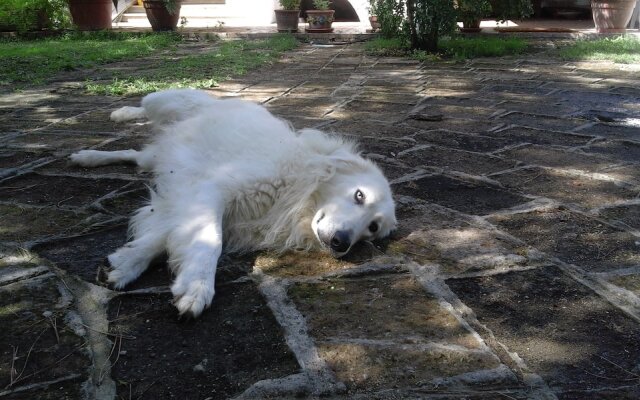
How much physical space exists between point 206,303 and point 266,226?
0.79m

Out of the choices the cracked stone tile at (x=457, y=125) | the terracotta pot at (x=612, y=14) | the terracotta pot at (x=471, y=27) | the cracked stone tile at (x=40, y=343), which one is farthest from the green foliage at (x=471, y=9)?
the cracked stone tile at (x=40, y=343)

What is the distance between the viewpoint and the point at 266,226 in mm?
2969

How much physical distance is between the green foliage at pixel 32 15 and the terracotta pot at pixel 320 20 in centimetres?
506

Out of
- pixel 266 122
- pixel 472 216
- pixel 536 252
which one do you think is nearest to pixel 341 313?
pixel 536 252

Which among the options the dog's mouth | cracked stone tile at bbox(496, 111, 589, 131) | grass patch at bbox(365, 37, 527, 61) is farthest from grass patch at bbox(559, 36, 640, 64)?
the dog's mouth

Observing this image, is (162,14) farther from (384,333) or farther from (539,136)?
(384,333)

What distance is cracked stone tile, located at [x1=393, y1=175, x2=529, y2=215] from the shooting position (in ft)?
11.4

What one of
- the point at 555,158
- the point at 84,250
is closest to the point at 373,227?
the point at 84,250

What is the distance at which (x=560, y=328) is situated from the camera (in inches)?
86.8

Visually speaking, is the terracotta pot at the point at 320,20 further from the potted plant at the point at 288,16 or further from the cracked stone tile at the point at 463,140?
the cracked stone tile at the point at 463,140

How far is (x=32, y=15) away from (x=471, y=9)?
859 cm

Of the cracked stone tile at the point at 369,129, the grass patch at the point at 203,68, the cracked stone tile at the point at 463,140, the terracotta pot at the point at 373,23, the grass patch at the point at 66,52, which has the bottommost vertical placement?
the cracked stone tile at the point at 463,140

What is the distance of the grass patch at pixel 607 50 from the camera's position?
29.9ft

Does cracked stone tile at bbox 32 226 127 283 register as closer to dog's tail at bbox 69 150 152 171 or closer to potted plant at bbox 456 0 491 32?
dog's tail at bbox 69 150 152 171
